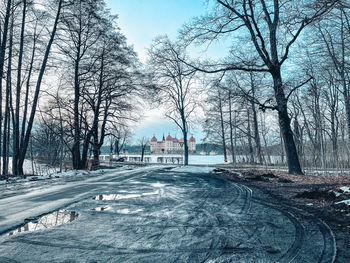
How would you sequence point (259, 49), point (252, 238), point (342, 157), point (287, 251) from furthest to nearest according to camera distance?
point (342, 157) → point (259, 49) → point (252, 238) → point (287, 251)

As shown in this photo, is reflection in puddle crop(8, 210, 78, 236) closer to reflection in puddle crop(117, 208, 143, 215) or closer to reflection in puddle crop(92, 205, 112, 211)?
reflection in puddle crop(92, 205, 112, 211)

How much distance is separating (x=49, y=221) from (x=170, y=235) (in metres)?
2.30

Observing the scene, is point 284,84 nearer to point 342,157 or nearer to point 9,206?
point 9,206

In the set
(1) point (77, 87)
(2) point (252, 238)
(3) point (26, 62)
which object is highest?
(3) point (26, 62)

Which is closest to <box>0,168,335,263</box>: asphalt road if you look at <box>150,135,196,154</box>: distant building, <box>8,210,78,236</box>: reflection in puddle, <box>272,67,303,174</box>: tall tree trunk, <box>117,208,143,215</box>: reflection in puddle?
<box>117,208,143,215</box>: reflection in puddle

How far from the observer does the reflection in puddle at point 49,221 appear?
3.70m

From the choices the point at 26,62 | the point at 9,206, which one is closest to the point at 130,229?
the point at 9,206

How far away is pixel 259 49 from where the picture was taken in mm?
12820

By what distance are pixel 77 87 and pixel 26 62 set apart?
411cm

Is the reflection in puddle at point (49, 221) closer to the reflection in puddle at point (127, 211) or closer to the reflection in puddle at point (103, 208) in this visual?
the reflection in puddle at point (103, 208)

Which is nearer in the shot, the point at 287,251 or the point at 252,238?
the point at 287,251

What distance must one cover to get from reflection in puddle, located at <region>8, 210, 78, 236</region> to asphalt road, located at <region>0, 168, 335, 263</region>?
0.53ft

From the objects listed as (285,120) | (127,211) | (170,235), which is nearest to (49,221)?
(127,211)

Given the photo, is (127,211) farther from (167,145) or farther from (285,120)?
(167,145)
